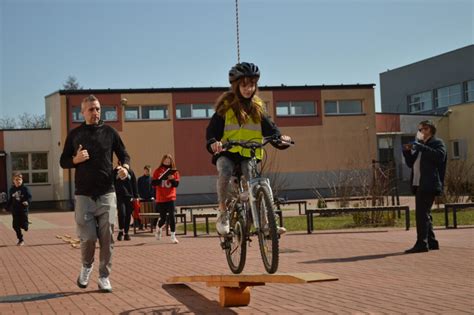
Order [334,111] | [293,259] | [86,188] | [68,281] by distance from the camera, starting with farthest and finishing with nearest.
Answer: [334,111]
[293,259]
[68,281]
[86,188]

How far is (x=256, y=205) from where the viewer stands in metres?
7.24

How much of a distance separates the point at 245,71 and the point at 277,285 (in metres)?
3.27

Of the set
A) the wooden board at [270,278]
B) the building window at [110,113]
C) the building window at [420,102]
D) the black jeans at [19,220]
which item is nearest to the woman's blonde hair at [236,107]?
the wooden board at [270,278]

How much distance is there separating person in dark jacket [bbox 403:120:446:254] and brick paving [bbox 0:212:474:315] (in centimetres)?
43

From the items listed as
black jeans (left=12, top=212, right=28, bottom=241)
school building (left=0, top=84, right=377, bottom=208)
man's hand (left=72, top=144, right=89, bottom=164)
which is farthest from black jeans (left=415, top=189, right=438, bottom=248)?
school building (left=0, top=84, right=377, bottom=208)

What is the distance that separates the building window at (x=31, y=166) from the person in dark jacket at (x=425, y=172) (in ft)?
128

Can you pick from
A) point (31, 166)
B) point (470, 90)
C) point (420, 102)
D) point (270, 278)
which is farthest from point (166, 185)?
point (420, 102)

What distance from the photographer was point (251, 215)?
740cm

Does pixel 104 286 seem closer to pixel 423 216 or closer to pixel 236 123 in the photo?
pixel 236 123

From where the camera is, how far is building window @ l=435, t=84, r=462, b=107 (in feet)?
211

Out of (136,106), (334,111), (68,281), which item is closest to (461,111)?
(334,111)

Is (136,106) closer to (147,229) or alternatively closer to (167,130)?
Result: (167,130)

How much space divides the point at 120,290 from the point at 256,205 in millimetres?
2936

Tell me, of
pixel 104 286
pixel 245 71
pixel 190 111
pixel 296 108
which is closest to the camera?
pixel 245 71
